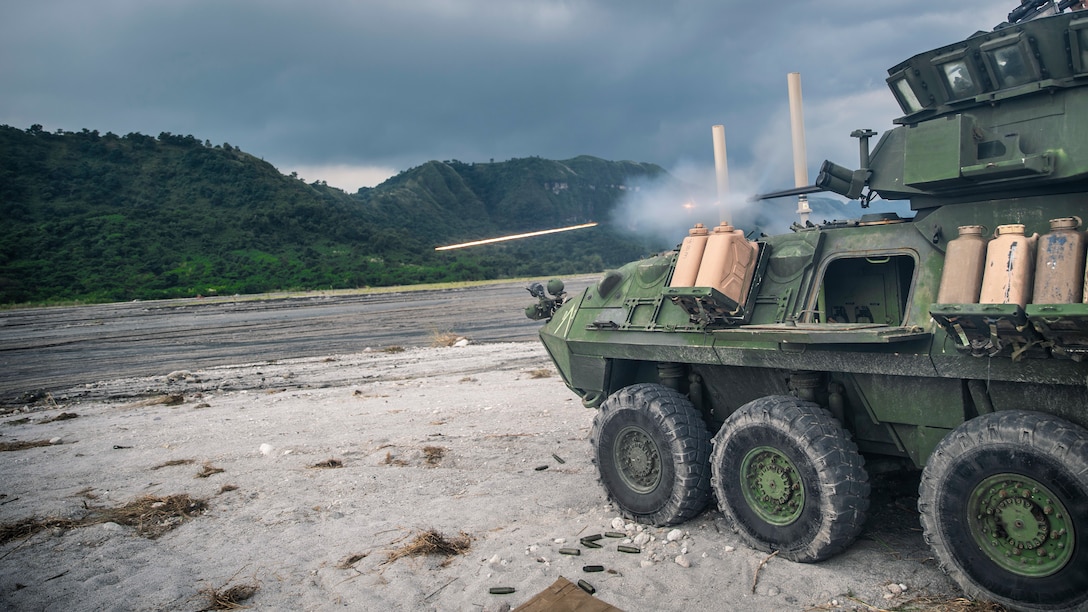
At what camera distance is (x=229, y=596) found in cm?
563

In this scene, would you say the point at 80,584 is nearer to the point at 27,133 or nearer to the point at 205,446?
the point at 205,446

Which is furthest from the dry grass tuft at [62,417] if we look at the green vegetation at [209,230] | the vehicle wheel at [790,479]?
the green vegetation at [209,230]

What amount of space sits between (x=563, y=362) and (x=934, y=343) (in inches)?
145

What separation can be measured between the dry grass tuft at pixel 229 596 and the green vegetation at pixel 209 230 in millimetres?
39977

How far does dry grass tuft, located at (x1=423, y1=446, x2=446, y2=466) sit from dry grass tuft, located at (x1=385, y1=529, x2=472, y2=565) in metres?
2.73

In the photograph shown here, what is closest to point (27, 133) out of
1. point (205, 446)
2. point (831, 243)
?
point (205, 446)

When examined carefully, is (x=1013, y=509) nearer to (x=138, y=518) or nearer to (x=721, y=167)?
(x=721, y=167)

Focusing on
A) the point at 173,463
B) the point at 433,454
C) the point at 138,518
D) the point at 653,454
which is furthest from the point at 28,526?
the point at 653,454

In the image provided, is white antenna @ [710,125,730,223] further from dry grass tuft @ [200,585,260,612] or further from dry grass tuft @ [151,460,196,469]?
dry grass tuft @ [151,460,196,469]

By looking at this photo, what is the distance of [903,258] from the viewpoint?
5883 mm

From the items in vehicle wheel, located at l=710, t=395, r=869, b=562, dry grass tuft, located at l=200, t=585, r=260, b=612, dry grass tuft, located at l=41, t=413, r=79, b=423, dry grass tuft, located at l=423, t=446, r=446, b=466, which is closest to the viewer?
vehicle wheel, located at l=710, t=395, r=869, b=562

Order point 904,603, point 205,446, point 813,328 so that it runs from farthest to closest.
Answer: point 205,446, point 813,328, point 904,603

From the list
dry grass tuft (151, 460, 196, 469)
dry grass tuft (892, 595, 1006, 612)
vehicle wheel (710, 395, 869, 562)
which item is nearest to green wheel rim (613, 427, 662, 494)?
vehicle wheel (710, 395, 869, 562)

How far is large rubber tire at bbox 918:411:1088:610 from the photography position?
408 cm
